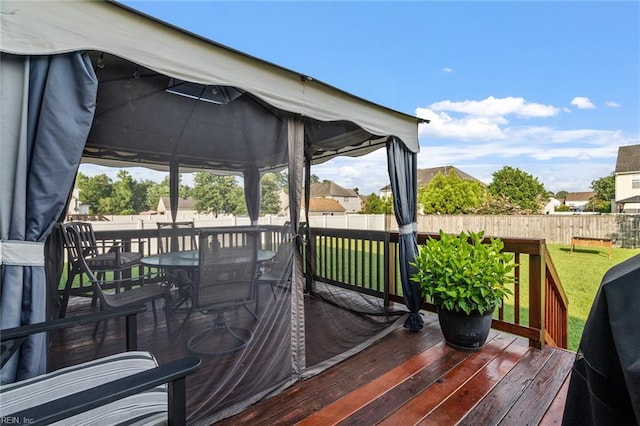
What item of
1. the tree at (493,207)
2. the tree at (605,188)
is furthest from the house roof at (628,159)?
the tree at (493,207)

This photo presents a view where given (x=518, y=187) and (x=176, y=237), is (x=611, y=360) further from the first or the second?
(x=518, y=187)

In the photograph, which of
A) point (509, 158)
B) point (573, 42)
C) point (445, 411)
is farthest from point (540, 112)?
point (445, 411)

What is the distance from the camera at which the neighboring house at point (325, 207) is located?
9.75 ft

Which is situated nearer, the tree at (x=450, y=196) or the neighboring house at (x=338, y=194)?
the neighboring house at (x=338, y=194)

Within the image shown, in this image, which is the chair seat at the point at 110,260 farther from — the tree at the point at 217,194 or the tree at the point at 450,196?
the tree at the point at 450,196

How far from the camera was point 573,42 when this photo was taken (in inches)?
259

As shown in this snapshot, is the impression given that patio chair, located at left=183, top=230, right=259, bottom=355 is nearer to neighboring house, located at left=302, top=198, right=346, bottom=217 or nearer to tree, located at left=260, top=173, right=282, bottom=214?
tree, located at left=260, top=173, right=282, bottom=214

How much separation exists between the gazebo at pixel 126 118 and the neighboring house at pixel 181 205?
0.12 ft

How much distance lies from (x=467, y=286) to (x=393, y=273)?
3.40 ft

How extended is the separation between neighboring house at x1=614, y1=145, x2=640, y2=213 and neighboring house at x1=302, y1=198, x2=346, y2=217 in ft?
71.8

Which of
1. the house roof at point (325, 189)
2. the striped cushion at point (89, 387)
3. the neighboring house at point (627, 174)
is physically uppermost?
the neighboring house at point (627, 174)

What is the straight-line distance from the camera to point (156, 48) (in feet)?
4.96

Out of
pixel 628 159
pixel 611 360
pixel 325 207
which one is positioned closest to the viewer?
pixel 611 360

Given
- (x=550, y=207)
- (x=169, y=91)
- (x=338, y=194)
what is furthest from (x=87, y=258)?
(x=550, y=207)
